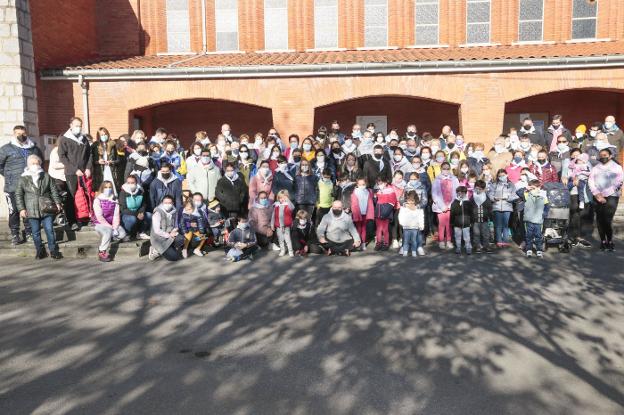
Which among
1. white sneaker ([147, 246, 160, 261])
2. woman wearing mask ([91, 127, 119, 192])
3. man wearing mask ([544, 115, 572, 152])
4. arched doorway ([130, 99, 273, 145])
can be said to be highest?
arched doorway ([130, 99, 273, 145])

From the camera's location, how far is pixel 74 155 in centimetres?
1022

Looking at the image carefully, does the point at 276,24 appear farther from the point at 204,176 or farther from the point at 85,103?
the point at 204,176

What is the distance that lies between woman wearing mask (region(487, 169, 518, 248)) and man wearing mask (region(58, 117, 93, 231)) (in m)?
8.19

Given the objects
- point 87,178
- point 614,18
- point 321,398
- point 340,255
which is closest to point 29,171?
point 87,178

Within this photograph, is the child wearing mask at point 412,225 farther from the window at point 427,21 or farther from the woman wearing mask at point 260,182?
the window at point 427,21

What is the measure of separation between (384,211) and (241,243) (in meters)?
2.91

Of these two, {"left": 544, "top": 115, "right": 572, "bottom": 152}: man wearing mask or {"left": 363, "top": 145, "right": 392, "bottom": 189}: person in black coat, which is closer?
{"left": 363, "top": 145, "right": 392, "bottom": 189}: person in black coat

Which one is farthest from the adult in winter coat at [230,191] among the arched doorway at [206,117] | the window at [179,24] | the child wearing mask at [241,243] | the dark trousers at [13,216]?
the window at [179,24]

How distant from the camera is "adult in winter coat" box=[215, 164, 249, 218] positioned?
10.2 meters

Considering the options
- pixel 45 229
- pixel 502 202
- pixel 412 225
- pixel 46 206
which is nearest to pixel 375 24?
pixel 502 202

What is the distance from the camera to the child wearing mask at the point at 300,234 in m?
9.65

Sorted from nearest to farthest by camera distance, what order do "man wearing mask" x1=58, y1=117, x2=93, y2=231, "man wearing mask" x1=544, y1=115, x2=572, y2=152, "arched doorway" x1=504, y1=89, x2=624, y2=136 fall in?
"man wearing mask" x1=58, y1=117, x2=93, y2=231
"man wearing mask" x1=544, y1=115, x2=572, y2=152
"arched doorway" x1=504, y1=89, x2=624, y2=136

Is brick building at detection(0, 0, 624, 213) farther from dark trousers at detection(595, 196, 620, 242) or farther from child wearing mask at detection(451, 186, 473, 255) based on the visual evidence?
child wearing mask at detection(451, 186, 473, 255)

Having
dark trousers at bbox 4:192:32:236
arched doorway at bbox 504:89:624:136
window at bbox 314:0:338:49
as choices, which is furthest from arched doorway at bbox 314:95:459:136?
dark trousers at bbox 4:192:32:236
